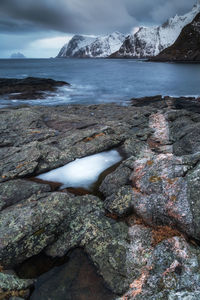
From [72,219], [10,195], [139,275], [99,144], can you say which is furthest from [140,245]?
[99,144]

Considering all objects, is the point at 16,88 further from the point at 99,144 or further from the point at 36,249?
the point at 36,249

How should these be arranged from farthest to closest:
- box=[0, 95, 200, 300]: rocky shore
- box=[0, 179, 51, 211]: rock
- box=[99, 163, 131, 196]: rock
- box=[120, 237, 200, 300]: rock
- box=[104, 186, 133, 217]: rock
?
box=[99, 163, 131, 196]: rock, box=[0, 179, 51, 211]: rock, box=[104, 186, 133, 217]: rock, box=[0, 95, 200, 300]: rocky shore, box=[120, 237, 200, 300]: rock

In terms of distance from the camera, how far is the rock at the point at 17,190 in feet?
31.6

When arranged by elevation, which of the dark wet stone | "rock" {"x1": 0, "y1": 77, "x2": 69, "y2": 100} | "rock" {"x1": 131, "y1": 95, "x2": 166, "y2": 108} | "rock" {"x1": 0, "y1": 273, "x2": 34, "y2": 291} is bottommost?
the dark wet stone

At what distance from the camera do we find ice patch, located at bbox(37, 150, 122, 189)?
37.5 feet

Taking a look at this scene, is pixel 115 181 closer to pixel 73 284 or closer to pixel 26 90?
pixel 73 284

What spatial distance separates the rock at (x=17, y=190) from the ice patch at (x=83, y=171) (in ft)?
3.95

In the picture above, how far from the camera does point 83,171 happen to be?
1241 centimetres

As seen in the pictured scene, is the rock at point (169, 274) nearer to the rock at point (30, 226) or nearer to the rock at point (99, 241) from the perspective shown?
the rock at point (99, 241)

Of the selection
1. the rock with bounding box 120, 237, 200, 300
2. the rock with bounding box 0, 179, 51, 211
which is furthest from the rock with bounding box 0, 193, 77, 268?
the rock with bounding box 120, 237, 200, 300

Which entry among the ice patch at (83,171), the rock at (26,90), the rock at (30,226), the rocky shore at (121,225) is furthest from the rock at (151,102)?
the rock at (30,226)

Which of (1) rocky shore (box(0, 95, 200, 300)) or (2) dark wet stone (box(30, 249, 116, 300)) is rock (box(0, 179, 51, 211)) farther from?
(2) dark wet stone (box(30, 249, 116, 300))

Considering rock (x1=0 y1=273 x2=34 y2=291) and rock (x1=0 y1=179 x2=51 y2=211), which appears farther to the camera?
rock (x1=0 y1=179 x2=51 y2=211)

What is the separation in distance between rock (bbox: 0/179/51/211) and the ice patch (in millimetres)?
1203
